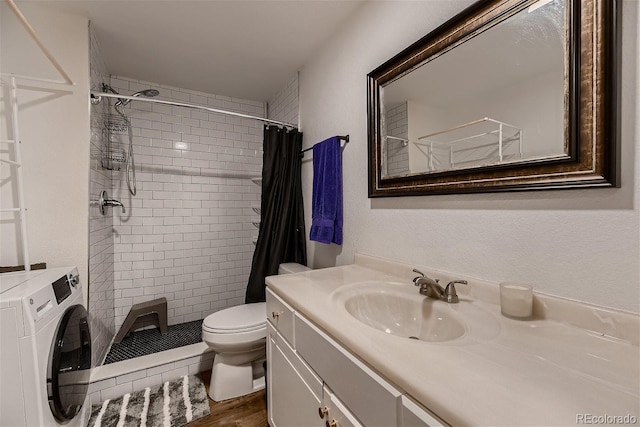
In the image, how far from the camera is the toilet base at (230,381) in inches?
65.1

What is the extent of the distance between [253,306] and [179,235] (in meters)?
1.22

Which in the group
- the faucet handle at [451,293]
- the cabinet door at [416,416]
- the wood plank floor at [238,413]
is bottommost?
the wood plank floor at [238,413]

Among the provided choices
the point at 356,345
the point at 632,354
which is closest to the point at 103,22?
the point at 356,345

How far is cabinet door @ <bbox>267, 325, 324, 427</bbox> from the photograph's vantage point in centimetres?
88

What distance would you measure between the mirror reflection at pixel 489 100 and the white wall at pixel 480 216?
0.13 m

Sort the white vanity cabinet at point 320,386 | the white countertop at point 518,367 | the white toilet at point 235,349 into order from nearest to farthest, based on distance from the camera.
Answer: the white countertop at point 518,367 < the white vanity cabinet at point 320,386 < the white toilet at point 235,349

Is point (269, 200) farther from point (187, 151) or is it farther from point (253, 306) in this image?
point (187, 151)

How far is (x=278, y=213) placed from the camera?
215cm

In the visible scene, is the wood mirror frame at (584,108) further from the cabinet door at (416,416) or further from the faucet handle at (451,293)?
the cabinet door at (416,416)

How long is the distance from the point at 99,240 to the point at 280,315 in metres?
1.65

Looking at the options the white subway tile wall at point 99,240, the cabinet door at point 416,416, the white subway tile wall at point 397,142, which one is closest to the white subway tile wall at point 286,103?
the white subway tile wall at point 397,142

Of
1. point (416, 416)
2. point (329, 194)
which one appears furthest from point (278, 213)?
point (416, 416)

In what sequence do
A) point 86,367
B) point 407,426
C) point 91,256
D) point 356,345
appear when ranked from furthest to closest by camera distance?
point 91,256
point 86,367
point 356,345
point 407,426

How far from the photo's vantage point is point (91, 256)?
5.48 feet
